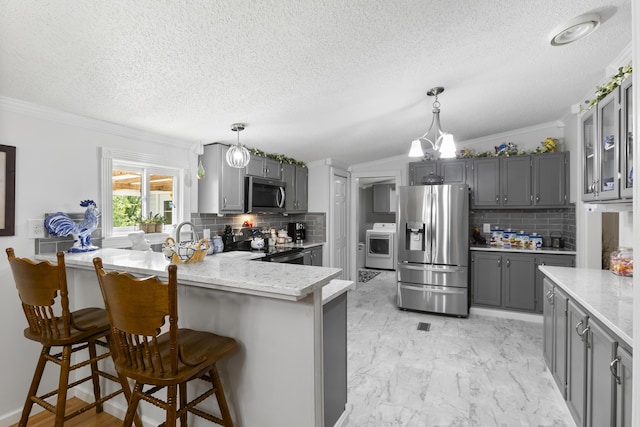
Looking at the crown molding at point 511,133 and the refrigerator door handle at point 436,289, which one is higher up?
the crown molding at point 511,133

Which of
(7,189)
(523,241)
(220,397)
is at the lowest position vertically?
(220,397)

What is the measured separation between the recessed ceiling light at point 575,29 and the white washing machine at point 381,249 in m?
5.27

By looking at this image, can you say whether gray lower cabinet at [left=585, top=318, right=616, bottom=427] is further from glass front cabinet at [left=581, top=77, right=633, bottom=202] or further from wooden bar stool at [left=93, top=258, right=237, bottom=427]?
wooden bar stool at [left=93, top=258, right=237, bottom=427]

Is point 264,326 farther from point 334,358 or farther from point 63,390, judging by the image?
point 63,390

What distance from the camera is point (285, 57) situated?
187 centimetres

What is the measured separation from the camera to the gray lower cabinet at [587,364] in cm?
131

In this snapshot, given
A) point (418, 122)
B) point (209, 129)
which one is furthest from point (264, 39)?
point (418, 122)

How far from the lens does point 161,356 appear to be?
1.33 m

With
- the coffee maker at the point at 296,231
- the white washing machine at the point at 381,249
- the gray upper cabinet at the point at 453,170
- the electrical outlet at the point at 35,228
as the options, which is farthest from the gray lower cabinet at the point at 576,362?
the white washing machine at the point at 381,249

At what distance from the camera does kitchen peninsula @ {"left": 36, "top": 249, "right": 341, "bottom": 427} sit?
142 centimetres

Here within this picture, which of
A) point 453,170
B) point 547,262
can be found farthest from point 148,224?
point 547,262

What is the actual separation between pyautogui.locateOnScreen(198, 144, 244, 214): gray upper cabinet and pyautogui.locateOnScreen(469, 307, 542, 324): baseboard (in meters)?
3.41

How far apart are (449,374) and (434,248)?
70.6 inches

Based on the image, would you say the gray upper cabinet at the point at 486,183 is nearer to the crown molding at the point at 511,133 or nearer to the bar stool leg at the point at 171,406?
the crown molding at the point at 511,133
